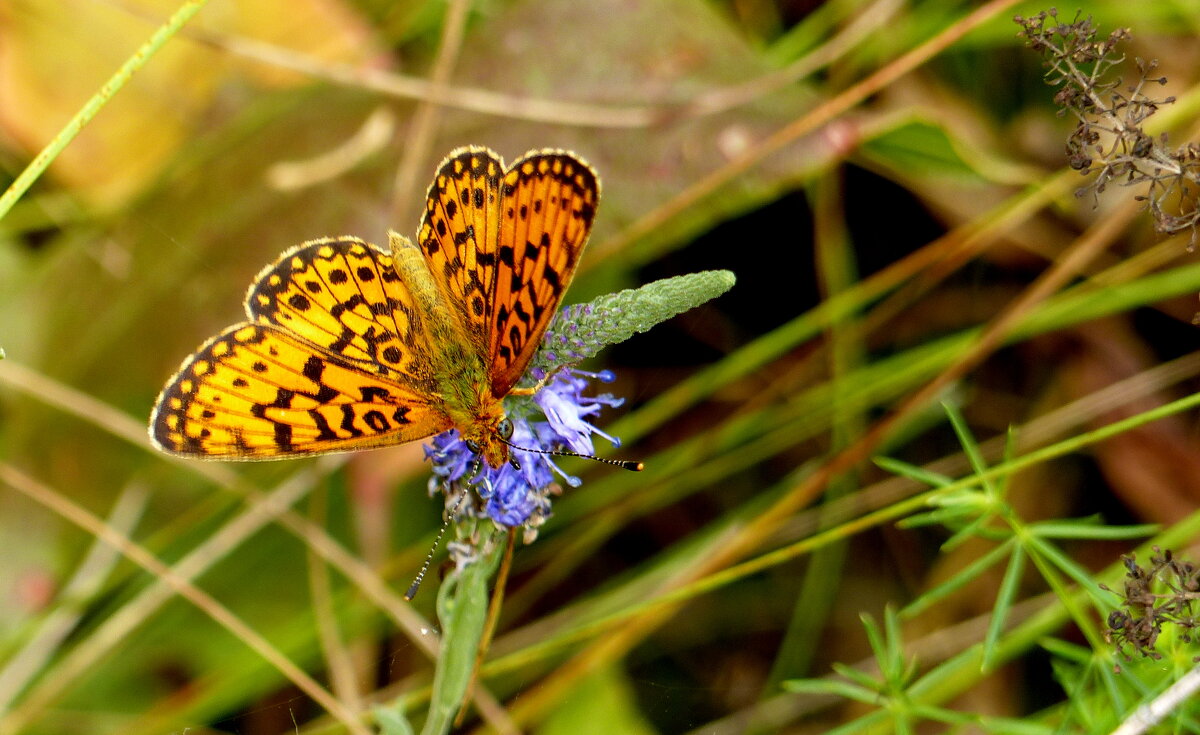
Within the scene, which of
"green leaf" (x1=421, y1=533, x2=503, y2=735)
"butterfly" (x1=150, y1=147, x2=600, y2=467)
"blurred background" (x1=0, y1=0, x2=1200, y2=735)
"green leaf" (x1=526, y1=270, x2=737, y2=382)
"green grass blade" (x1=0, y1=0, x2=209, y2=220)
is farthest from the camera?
"blurred background" (x1=0, y1=0, x2=1200, y2=735)

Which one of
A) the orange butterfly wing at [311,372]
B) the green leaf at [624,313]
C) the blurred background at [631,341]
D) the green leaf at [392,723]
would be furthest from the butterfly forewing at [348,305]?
the blurred background at [631,341]

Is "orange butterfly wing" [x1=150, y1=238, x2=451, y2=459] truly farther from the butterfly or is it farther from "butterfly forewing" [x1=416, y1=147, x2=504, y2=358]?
"butterfly forewing" [x1=416, y1=147, x2=504, y2=358]

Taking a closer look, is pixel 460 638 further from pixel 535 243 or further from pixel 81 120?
pixel 81 120

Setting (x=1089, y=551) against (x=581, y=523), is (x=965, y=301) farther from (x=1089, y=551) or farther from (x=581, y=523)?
(x=581, y=523)

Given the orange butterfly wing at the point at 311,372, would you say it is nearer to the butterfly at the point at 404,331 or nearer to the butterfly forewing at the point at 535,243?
the butterfly at the point at 404,331

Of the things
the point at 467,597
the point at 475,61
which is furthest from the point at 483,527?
the point at 475,61

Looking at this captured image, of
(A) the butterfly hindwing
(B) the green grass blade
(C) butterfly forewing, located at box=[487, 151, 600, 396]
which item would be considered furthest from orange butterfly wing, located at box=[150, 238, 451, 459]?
(B) the green grass blade

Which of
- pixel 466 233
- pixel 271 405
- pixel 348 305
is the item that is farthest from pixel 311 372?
pixel 466 233

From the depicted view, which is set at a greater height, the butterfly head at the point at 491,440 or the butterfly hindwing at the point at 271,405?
the butterfly hindwing at the point at 271,405
